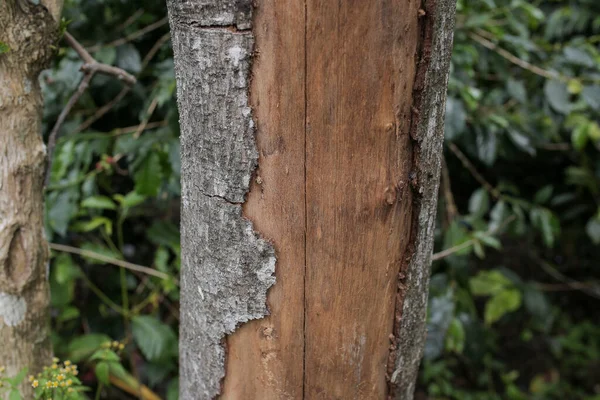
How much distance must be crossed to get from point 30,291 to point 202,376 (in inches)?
18.2

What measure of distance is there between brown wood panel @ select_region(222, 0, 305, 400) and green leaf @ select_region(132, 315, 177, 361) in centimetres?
90

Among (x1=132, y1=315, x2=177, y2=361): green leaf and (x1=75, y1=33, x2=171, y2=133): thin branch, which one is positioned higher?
(x1=75, y1=33, x2=171, y2=133): thin branch

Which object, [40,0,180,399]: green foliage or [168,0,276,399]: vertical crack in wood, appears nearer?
[168,0,276,399]: vertical crack in wood

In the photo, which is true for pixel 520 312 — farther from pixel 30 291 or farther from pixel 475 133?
pixel 30 291

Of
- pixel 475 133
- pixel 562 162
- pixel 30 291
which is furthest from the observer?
pixel 562 162

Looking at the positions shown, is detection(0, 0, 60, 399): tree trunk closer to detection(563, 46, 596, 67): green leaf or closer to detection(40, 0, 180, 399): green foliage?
detection(40, 0, 180, 399): green foliage

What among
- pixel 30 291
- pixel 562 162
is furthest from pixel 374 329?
pixel 562 162

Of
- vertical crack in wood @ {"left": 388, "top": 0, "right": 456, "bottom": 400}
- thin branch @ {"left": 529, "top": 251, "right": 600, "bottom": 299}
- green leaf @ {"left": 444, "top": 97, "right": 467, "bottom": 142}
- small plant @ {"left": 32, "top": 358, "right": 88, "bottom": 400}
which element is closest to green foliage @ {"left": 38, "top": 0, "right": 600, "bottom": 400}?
green leaf @ {"left": 444, "top": 97, "right": 467, "bottom": 142}

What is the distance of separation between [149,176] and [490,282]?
187 centimetres

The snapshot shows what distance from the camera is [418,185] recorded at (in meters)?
0.98

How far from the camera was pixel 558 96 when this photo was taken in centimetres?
218

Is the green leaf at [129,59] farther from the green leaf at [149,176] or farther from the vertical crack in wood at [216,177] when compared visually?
the vertical crack in wood at [216,177]

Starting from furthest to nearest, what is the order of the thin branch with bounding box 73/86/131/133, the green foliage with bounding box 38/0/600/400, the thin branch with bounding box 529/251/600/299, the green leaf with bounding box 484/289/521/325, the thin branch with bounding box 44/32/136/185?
the thin branch with bounding box 529/251/600/299 < the green leaf with bounding box 484/289/521/325 < the thin branch with bounding box 73/86/131/133 < the green foliage with bounding box 38/0/600/400 < the thin branch with bounding box 44/32/136/185

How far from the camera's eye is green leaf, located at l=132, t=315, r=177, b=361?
1.95m
